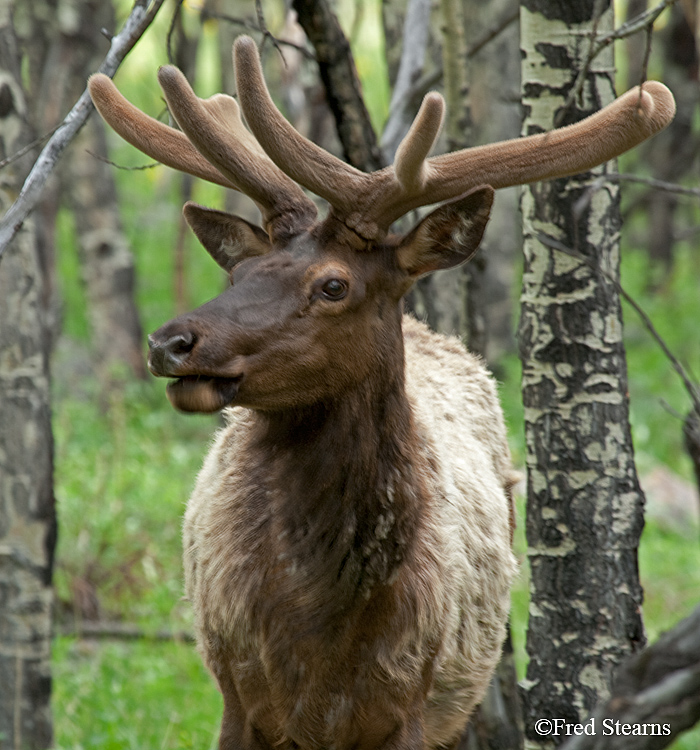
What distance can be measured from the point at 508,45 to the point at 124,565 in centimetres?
739

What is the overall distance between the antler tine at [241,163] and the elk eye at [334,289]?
334 millimetres

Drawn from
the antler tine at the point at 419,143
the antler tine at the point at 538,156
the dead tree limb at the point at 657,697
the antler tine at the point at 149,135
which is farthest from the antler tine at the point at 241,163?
the dead tree limb at the point at 657,697

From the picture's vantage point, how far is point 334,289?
3.37m

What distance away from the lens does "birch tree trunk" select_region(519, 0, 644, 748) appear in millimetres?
3918

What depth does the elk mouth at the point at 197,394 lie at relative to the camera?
3.07m

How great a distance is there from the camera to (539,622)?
409 cm

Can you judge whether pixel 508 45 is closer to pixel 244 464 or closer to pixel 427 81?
pixel 427 81

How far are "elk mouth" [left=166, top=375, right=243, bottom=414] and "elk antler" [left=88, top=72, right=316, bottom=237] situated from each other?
0.74 meters

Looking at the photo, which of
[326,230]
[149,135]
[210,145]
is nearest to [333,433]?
[326,230]

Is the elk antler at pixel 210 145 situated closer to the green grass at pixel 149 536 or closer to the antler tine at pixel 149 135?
the antler tine at pixel 149 135

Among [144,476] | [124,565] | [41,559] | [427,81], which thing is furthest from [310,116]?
[41,559]

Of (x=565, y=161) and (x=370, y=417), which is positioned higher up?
(x=565, y=161)

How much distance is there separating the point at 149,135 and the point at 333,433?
141 centimetres

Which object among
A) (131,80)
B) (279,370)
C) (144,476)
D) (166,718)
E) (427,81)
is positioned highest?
(131,80)
